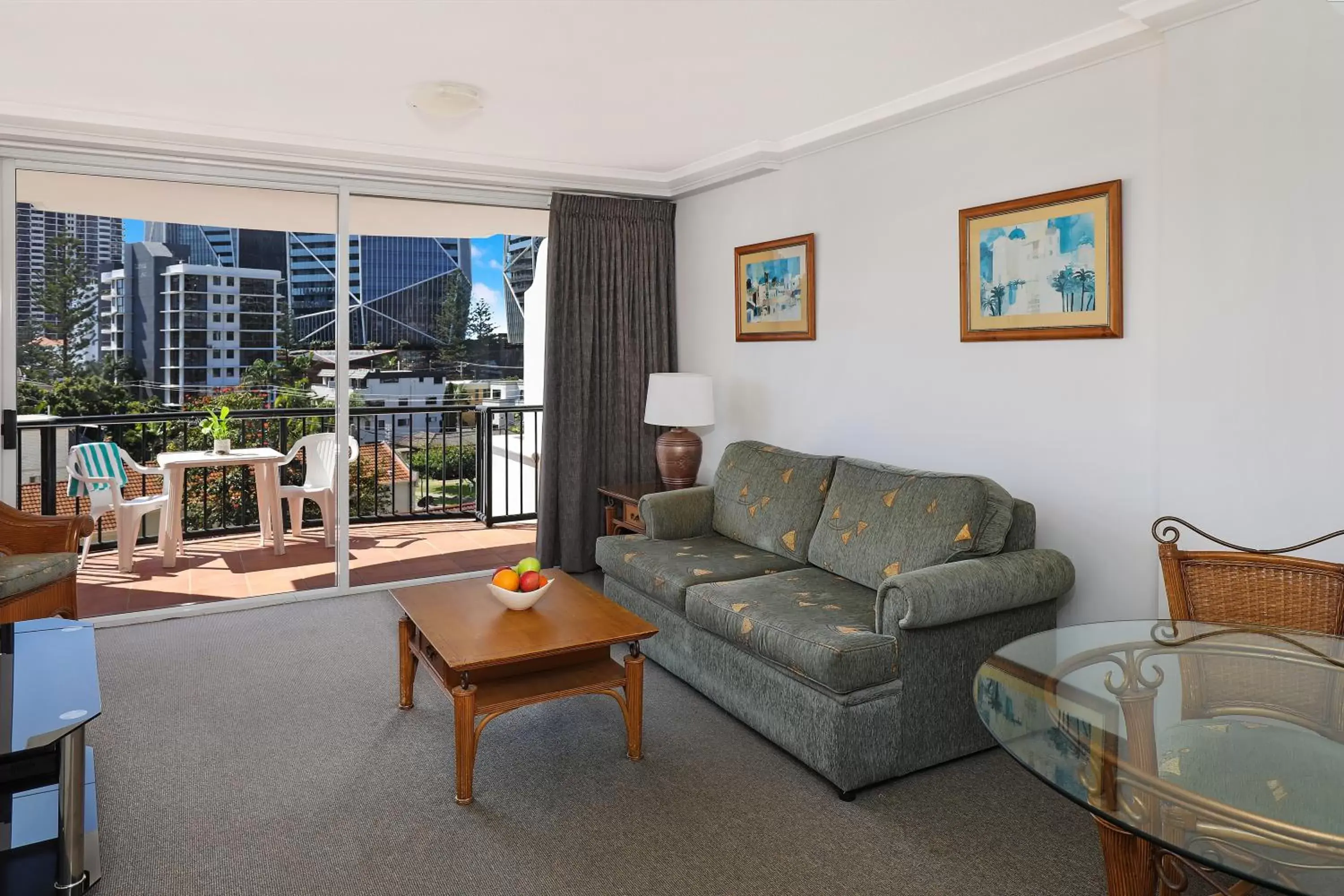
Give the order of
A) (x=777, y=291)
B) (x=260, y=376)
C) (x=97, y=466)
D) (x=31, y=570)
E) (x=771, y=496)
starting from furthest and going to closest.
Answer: (x=260, y=376)
(x=777, y=291)
(x=97, y=466)
(x=771, y=496)
(x=31, y=570)

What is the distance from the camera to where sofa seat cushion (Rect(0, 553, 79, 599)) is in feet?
11.8

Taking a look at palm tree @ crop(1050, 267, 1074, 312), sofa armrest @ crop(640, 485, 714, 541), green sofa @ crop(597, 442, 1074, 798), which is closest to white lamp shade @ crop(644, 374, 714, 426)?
sofa armrest @ crop(640, 485, 714, 541)

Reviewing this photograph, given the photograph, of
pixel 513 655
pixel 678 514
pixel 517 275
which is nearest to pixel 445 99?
pixel 517 275

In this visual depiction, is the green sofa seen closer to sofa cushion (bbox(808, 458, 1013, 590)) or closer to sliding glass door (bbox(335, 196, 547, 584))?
sofa cushion (bbox(808, 458, 1013, 590))

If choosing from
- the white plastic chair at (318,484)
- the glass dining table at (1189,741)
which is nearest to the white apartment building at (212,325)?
the white plastic chair at (318,484)

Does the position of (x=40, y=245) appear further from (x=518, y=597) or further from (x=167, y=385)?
(x=518, y=597)

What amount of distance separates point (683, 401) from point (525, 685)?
246cm

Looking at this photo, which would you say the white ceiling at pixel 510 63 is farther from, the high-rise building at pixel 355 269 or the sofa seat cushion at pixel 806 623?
the sofa seat cushion at pixel 806 623

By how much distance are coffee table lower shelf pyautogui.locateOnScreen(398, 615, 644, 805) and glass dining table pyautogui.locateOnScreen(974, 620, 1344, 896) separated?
53.0 inches

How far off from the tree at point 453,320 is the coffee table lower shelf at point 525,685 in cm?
259

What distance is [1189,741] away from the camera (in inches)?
68.9

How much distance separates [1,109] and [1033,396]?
4.53 metres

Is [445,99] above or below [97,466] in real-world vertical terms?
above

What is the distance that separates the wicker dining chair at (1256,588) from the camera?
235 cm
